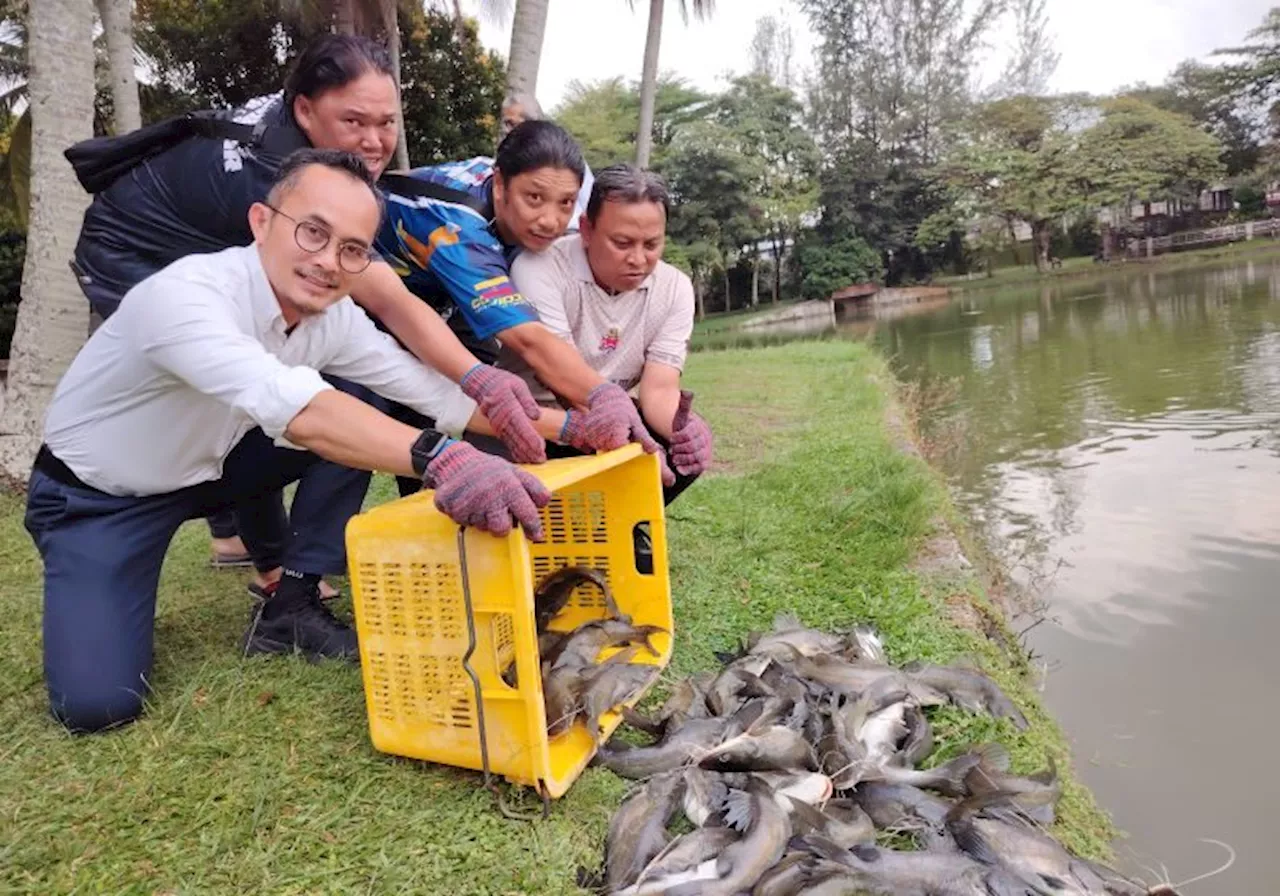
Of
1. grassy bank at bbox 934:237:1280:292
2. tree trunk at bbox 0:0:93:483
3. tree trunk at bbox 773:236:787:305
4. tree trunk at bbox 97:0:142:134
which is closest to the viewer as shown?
tree trunk at bbox 0:0:93:483

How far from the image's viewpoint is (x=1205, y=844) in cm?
262

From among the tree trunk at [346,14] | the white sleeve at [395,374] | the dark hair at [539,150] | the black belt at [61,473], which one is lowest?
the black belt at [61,473]

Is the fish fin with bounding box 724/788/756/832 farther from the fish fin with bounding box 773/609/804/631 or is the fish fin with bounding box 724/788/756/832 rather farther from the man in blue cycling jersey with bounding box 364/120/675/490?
the man in blue cycling jersey with bounding box 364/120/675/490

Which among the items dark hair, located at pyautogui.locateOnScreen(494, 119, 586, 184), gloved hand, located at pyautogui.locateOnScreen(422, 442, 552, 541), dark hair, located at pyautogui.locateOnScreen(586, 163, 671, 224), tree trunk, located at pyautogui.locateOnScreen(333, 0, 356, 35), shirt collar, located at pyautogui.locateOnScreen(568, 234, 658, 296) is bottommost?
gloved hand, located at pyautogui.locateOnScreen(422, 442, 552, 541)

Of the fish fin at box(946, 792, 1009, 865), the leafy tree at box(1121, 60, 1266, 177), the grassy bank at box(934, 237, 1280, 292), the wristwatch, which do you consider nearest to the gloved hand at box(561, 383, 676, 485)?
A: the wristwatch

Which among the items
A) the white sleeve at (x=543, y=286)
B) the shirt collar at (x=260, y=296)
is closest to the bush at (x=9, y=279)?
the white sleeve at (x=543, y=286)

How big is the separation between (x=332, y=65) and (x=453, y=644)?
6.02 ft

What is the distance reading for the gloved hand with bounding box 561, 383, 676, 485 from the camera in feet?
8.57

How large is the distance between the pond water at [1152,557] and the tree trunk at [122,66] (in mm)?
7553

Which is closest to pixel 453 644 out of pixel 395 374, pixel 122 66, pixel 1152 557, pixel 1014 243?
pixel 395 374

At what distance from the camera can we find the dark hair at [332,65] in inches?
109

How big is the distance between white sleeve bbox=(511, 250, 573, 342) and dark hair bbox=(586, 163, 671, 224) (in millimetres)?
220

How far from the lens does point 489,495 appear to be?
1842 mm

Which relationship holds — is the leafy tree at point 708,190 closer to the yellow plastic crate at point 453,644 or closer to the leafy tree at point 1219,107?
the leafy tree at point 1219,107
